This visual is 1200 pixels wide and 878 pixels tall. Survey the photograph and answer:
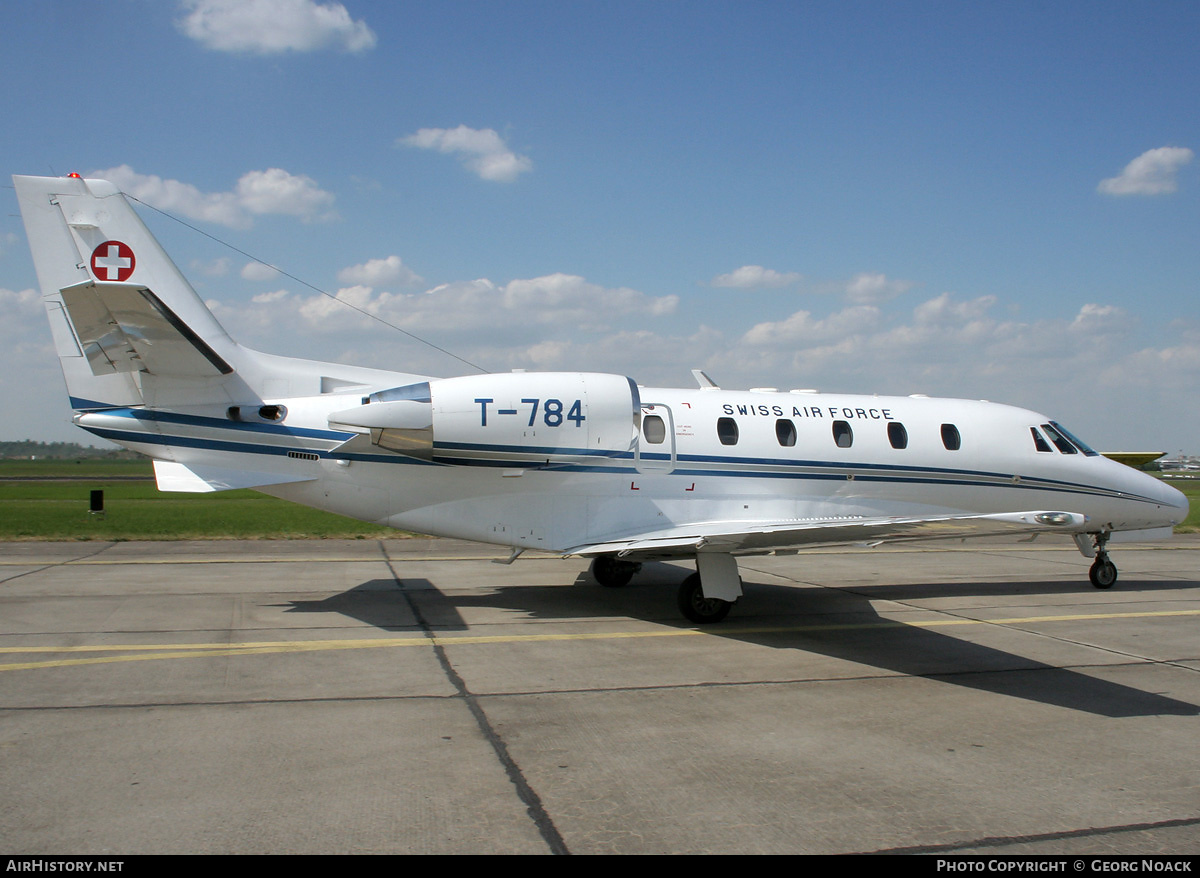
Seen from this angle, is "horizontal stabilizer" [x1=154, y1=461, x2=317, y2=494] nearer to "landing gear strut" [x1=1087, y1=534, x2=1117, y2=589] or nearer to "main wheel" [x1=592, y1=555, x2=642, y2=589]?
"main wheel" [x1=592, y1=555, x2=642, y2=589]

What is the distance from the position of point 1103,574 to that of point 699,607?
26.8 ft

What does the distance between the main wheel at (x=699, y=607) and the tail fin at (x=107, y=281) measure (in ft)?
20.9

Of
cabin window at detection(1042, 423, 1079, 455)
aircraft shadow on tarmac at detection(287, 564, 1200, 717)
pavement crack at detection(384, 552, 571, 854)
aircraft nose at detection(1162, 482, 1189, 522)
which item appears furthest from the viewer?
aircraft nose at detection(1162, 482, 1189, 522)

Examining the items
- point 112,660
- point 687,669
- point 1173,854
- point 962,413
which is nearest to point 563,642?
point 687,669

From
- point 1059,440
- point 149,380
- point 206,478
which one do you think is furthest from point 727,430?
point 149,380

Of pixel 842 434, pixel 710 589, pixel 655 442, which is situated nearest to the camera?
pixel 710 589

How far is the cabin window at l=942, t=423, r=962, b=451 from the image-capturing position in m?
12.6

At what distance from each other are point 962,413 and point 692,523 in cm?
518

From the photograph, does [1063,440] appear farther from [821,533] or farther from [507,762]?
[507,762]

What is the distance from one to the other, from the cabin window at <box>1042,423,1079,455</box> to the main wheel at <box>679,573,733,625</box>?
689 centimetres

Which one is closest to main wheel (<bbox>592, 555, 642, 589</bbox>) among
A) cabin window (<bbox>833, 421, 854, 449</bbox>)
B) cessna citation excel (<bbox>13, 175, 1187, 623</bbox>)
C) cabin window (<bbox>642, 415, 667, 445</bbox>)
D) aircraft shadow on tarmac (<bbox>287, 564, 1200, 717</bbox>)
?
aircraft shadow on tarmac (<bbox>287, 564, 1200, 717</bbox>)

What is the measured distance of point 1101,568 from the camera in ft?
45.7

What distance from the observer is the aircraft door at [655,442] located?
428 inches
